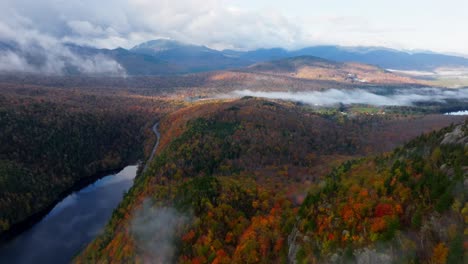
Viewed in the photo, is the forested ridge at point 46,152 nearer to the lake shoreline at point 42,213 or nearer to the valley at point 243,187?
the valley at point 243,187

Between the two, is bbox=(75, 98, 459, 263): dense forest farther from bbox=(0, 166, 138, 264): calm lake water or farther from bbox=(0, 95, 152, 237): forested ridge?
bbox=(0, 95, 152, 237): forested ridge

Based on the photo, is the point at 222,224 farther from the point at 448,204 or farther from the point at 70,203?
the point at 70,203

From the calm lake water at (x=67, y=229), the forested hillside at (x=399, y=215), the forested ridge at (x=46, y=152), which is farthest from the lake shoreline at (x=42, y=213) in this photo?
the forested hillside at (x=399, y=215)

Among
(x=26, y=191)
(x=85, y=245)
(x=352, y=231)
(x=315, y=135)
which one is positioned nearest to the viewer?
(x=352, y=231)

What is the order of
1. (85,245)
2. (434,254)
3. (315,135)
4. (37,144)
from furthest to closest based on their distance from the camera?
(315,135), (37,144), (85,245), (434,254)

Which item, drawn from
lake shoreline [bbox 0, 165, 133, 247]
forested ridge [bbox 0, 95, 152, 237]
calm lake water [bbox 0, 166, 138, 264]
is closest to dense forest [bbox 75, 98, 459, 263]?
calm lake water [bbox 0, 166, 138, 264]

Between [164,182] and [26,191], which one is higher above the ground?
[164,182]

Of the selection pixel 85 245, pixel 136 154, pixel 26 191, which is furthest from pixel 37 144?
pixel 85 245
